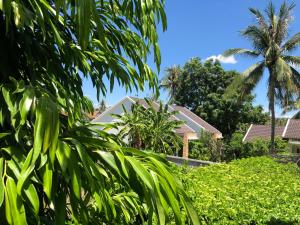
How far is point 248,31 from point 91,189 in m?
23.2

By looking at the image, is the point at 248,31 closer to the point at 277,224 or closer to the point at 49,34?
the point at 277,224

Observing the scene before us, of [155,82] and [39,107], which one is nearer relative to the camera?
[39,107]

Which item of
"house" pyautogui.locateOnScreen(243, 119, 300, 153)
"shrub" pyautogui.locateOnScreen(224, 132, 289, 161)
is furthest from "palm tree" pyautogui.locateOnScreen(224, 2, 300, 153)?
"house" pyautogui.locateOnScreen(243, 119, 300, 153)

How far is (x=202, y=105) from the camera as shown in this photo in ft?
119

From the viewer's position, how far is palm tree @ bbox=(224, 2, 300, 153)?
73.0 ft

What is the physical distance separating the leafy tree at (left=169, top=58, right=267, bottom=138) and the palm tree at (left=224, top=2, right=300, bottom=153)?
10.5m

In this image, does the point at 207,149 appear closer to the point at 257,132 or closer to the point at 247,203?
the point at 257,132

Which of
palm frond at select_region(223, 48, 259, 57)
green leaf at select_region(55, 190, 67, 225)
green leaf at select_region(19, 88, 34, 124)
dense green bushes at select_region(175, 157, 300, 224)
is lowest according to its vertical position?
dense green bushes at select_region(175, 157, 300, 224)

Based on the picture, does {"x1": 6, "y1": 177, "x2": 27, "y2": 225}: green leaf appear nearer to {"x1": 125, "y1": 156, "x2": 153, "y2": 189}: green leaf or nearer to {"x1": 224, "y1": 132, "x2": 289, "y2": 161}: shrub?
{"x1": 125, "y1": 156, "x2": 153, "y2": 189}: green leaf

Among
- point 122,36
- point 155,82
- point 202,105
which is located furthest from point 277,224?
point 202,105

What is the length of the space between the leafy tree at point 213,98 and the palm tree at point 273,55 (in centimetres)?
1053

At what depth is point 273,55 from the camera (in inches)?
895

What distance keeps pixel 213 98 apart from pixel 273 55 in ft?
40.0

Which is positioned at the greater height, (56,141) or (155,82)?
Result: (155,82)
